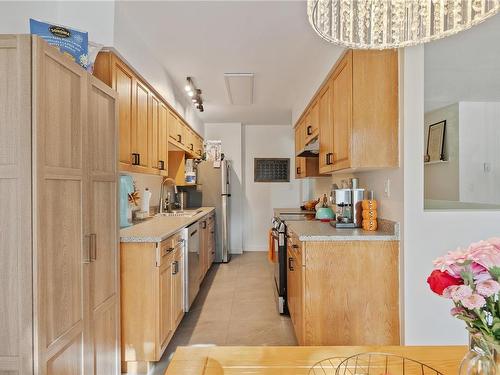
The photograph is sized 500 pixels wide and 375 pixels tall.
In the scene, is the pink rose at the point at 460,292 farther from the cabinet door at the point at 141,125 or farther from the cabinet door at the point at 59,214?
the cabinet door at the point at 141,125

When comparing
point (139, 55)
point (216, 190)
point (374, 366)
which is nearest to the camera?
point (374, 366)

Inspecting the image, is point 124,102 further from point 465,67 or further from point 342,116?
point 465,67

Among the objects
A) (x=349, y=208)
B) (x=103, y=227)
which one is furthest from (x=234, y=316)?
(x=103, y=227)

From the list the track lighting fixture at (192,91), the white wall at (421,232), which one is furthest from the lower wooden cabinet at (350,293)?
the track lighting fixture at (192,91)

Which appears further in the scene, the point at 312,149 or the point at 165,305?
the point at 312,149

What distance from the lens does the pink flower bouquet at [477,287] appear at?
0.61 m

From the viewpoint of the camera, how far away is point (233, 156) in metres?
6.43

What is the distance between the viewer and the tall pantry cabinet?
129 cm

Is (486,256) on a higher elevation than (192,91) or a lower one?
lower

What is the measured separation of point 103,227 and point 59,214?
465 mm

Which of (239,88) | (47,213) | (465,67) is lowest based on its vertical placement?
(47,213)

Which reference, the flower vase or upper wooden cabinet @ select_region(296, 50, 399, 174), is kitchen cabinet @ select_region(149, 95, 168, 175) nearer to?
upper wooden cabinet @ select_region(296, 50, 399, 174)

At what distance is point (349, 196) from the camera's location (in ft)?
9.36

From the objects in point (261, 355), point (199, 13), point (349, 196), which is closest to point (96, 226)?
point (261, 355)
